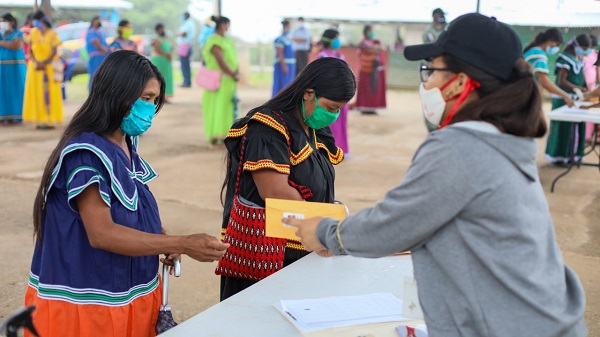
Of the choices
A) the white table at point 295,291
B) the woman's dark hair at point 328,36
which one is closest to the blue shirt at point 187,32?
the woman's dark hair at point 328,36

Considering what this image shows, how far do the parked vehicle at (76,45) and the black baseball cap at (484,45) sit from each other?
1377 cm

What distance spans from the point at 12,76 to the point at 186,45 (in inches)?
245

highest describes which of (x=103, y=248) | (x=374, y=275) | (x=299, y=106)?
(x=299, y=106)

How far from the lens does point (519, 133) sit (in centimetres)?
146

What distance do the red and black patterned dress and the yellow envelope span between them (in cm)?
54

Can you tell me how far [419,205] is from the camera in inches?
56.5

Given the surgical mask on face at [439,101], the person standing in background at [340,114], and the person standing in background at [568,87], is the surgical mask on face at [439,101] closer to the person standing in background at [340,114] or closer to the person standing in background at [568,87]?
the person standing in background at [340,114]

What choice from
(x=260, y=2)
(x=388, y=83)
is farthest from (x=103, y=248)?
(x=388, y=83)

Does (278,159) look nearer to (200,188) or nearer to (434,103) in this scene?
(434,103)

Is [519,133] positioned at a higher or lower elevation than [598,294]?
higher

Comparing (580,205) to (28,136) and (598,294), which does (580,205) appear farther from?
(28,136)

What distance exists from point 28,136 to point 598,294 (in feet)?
25.9

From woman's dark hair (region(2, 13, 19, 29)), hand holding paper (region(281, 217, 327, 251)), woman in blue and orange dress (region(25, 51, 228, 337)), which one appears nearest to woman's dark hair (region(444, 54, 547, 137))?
hand holding paper (region(281, 217, 327, 251))

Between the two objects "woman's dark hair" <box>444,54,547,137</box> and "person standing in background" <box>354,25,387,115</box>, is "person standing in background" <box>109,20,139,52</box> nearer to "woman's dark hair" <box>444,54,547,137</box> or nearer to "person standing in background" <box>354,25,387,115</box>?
"person standing in background" <box>354,25,387,115</box>
